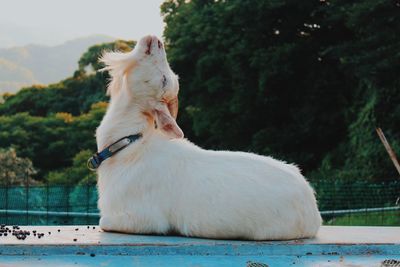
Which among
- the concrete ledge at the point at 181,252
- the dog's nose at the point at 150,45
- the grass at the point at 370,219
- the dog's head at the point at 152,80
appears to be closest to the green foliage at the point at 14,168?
the grass at the point at 370,219

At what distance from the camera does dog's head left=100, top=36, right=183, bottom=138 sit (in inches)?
222

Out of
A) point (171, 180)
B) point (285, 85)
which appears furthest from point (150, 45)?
point (285, 85)

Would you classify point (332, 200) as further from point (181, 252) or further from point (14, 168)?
point (181, 252)

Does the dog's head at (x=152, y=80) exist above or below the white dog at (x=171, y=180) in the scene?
above

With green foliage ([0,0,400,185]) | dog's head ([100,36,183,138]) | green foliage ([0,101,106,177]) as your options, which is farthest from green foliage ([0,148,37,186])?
dog's head ([100,36,183,138])

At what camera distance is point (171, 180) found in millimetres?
5555

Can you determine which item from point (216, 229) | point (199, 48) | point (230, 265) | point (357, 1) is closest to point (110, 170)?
point (216, 229)

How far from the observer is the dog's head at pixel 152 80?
222 inches

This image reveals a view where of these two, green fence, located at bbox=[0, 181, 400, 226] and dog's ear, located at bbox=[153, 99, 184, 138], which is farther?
green fence, located at bbox=[0, 181, 400, 226]

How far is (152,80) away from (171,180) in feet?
2.47

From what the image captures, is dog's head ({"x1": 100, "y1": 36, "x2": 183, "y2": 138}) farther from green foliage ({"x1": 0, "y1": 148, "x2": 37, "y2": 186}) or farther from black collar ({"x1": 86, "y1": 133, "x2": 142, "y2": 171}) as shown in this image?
green foliage ({"x1": 0, "y1": 148, "x2": 37, "y2": 186})

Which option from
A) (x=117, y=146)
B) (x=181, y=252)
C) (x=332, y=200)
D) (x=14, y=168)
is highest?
(x=117, y=146)

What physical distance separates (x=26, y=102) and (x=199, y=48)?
23.5 meters

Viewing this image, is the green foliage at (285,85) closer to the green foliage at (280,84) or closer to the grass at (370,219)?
the green foliage at (280,84)
